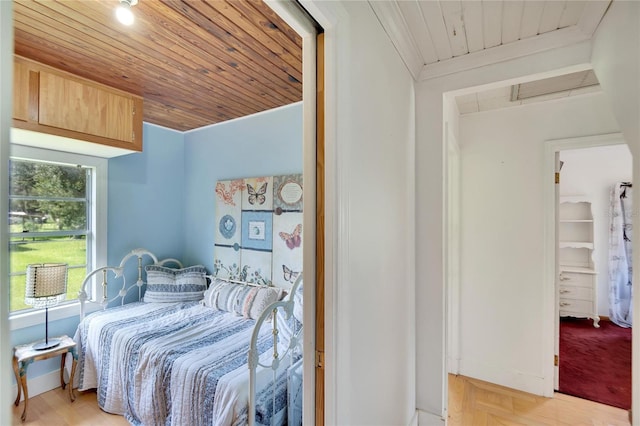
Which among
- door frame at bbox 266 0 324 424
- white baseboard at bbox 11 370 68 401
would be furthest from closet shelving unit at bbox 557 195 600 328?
white baseboard at bbox 11 370 68 401

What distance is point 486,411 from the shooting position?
2199 mm

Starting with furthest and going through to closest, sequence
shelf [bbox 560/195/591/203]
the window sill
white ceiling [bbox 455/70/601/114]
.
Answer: shelf [bbox 560/195/591/203], the window sill, white ceiling [bbox 455/70/601/114]

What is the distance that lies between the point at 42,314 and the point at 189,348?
4.73 ft

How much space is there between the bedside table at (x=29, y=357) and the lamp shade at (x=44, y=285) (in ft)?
1.04

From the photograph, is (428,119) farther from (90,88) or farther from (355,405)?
(90,88)

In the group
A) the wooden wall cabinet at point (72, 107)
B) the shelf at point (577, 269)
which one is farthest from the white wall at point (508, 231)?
the wooden wall cabinet at point (72, 107)

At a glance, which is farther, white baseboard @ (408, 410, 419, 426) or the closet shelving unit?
the closet shelving unit

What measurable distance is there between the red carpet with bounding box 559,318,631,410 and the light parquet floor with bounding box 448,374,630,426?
0.53 feet

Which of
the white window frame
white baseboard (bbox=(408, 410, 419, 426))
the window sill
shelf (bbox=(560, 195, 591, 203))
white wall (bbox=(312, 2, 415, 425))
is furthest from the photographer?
shelf (bbox=(560, 195, 591, 203))

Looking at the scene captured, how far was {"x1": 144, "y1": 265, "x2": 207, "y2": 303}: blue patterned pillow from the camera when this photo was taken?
2.95 meters

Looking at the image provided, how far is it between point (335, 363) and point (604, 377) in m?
3.11

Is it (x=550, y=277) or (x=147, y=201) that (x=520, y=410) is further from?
(x=147, y=201)

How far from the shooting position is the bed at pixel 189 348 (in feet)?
5.13

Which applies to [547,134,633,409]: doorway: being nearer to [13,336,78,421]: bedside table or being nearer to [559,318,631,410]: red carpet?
[559,318,631,410]: red carpet
